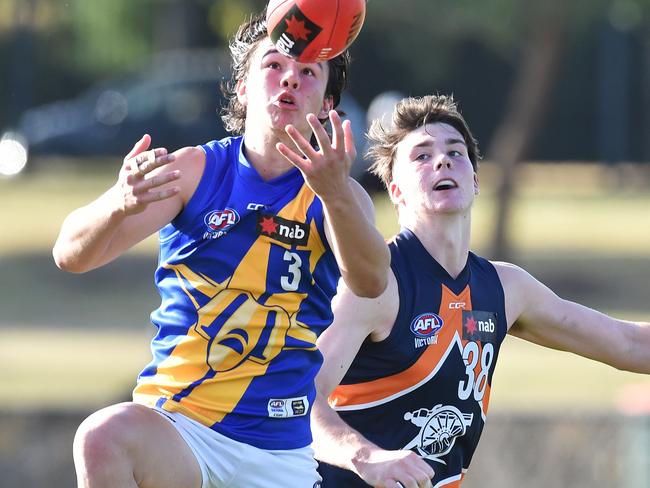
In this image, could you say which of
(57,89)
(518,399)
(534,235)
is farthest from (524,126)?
Result: (57,89)

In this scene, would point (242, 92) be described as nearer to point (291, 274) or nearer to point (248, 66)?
point (248, 66)

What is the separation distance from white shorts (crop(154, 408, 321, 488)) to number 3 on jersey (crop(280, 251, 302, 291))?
54 centimetres

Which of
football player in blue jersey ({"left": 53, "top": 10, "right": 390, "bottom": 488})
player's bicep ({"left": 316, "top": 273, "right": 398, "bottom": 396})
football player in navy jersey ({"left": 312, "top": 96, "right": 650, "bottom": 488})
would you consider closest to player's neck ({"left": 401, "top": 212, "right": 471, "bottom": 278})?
football player in navy jersey ({"left": 312, "top": 96, "right": 650, "bottom": 488})

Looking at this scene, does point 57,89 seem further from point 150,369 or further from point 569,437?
point 150,369

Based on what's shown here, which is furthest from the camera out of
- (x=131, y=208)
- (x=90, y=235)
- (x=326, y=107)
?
(x=326, y=107)

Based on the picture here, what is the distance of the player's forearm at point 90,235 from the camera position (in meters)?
4.82

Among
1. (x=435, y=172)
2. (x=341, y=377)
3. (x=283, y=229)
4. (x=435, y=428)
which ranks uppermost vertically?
(x=435, y=172)

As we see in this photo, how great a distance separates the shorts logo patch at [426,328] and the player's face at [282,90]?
906 mm

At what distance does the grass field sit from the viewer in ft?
54.0

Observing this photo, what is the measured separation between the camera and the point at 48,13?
34.1 m

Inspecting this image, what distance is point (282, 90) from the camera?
517 cm

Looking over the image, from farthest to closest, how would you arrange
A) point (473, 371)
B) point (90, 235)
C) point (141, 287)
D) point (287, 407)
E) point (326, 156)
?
point (141, 287), point (473, 371), point (287, 407), point (90, 235), point (326, 156)

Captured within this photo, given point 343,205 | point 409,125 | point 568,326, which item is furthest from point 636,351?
point 343,205

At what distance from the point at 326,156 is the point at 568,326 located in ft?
6.08
